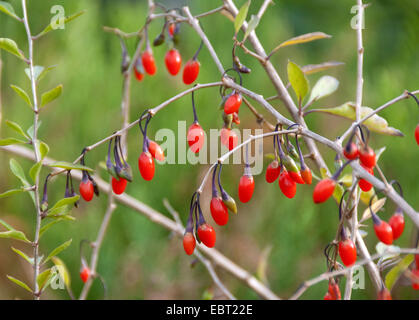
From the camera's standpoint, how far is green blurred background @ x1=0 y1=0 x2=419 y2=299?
1404mm

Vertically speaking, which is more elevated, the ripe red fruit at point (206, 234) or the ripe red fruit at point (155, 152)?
the ripe red fruit at point (155, 152)

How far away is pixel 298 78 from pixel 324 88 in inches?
5.2

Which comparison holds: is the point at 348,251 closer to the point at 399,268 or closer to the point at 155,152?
the point at 399,268

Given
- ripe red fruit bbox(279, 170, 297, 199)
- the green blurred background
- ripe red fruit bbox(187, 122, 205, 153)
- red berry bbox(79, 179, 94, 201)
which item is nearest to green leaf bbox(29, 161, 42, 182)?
red berry bbox(79, 179, 94, 201)

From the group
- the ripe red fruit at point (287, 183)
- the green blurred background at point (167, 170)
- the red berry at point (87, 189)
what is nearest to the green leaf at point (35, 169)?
the red berry at point (87, 189)

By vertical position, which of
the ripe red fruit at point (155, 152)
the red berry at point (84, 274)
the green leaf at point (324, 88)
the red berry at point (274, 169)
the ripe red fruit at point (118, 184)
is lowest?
the red berry at point (84, 274)

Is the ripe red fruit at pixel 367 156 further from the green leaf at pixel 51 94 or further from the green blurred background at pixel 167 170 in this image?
the green blurred background at pixel 167 170

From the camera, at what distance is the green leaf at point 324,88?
2.34 ft

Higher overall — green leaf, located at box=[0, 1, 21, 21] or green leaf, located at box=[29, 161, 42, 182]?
green leaf, located at box=[0, 1, 21, 21]

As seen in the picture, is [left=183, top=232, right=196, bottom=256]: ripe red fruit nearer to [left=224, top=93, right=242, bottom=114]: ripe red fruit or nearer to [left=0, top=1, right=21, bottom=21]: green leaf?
[left=224, top=93, right=242, bottom=114]: ripe red fruit

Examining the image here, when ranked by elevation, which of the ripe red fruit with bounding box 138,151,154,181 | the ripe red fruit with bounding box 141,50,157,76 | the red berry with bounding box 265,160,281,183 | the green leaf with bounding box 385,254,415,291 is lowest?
the green leaf with bounding box 385,254,415,291

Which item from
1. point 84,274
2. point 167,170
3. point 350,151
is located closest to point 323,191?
point 350,151

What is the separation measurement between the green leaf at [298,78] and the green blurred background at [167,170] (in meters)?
0.58

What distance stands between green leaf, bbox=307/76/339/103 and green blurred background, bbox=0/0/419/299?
51 cm
